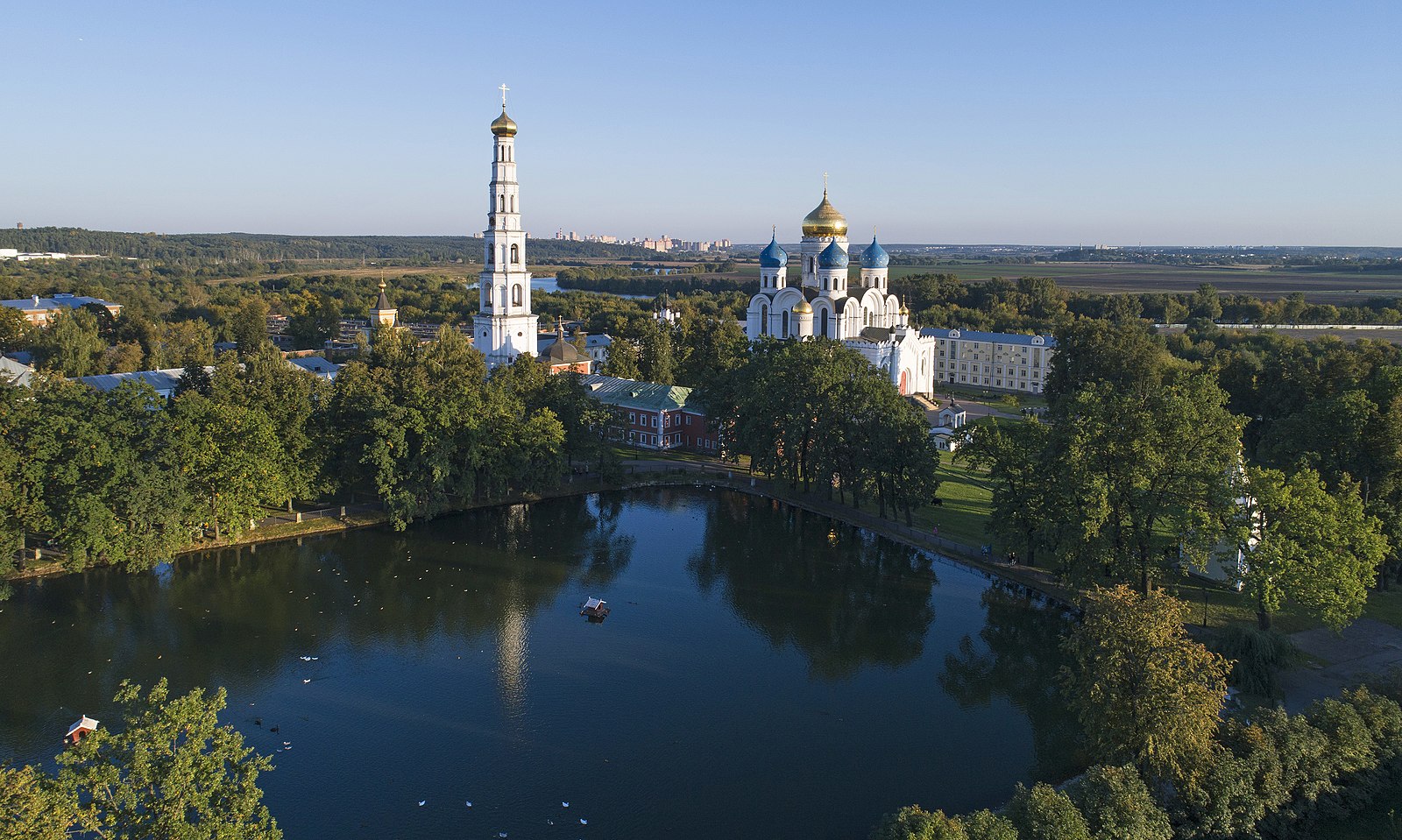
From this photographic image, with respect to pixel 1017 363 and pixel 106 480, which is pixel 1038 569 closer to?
pixel 106 480

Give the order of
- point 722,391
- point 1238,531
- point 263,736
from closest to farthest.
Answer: point 263,736
point 1238,531
point 722,391

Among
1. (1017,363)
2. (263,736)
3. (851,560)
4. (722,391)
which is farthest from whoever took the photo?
(1017,363)

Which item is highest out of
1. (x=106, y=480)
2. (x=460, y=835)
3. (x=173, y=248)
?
(x=173, y=248)

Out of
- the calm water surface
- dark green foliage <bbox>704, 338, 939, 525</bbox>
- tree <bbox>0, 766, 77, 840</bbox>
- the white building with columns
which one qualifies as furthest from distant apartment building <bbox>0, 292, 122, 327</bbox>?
tree <bbox>0, 766, 77, 840</bbox>

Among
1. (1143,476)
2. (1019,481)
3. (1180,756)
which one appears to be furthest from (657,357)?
(1180,756)

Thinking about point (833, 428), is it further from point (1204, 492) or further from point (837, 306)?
point (837, 306)

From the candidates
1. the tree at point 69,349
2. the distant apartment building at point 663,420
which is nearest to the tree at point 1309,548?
the distant apartment building at point 663,420

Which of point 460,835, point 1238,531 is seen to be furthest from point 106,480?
point 1238,531

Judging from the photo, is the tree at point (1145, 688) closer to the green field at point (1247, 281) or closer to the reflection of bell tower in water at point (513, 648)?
the reflection of bell tower in water at point (513, 648)

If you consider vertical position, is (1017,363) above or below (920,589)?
above
